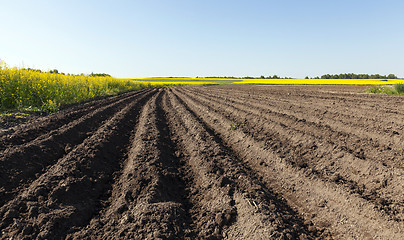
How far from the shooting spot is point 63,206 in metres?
2.68

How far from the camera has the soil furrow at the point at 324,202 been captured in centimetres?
238

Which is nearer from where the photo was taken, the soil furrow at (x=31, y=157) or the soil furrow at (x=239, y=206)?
the soil furrow at (x=239, y=206)

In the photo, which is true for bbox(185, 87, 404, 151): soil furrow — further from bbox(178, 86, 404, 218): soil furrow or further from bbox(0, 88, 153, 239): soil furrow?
bbox(0, 88, 153, 239): soil furrow

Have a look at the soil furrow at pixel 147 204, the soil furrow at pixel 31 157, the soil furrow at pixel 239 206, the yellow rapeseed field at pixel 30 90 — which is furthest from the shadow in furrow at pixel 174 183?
the yellow rapeseed field at pixel 30 90

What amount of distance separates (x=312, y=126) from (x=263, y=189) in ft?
12.5

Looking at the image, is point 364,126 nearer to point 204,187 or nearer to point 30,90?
point 204,187

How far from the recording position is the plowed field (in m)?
2.39

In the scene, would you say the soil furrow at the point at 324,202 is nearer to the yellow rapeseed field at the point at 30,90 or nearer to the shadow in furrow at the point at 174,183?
the shadow in furrow at the point at 174,183

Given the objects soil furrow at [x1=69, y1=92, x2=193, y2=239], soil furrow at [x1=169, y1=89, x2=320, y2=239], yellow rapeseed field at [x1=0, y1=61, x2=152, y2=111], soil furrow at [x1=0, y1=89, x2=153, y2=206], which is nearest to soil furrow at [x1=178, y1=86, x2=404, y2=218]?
soil furrow at [x1=169, y1=89, x2=320, y2=239]

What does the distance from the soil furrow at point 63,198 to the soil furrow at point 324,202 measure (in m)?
2.67

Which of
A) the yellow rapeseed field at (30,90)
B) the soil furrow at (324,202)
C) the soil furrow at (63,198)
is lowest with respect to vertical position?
the soil furrow at (324,202)

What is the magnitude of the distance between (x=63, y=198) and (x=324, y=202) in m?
3.47

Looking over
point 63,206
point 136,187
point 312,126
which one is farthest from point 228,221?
point 312,126

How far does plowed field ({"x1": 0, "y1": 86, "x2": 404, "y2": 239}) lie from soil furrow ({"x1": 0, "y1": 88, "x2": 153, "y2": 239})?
13mm
